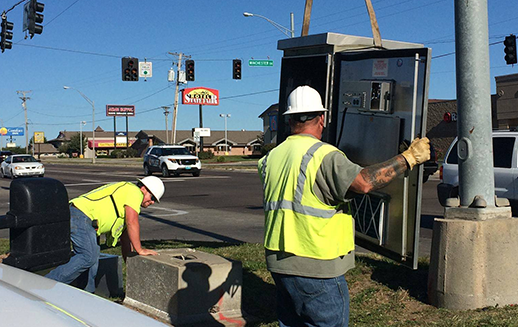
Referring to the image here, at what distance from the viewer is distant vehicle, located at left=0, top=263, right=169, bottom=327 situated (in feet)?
6.84

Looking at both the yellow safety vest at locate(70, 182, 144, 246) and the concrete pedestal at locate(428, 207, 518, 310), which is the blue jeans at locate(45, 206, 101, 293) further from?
the concrete pedestal at locate(428, 207, 518, 310)

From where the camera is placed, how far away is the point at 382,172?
335 cm

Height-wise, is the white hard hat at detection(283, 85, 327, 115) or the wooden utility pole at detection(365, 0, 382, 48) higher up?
the wooden utility pole at detection(365, 0, 382, 48)

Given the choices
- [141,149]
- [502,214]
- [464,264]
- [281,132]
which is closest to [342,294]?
[464,264]

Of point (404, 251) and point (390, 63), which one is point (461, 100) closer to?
point (390, 63)

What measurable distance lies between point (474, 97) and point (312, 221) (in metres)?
2.62

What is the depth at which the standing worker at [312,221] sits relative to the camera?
3.22 metres

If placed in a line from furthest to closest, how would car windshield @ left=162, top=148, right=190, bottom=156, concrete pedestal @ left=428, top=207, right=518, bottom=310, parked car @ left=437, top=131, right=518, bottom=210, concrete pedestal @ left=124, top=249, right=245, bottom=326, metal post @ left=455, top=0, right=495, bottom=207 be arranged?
1. car windshield @ left=162, top=148, right=190, bottom=156
2. parked car @ left=437, top=131, right=518, bottom=210
3. concrete pedestal @ left=124, top=249, right=245, bottom=326
4. metal post @ left=455, top=0, right=495, bottom=207
5. concrete pedestal @ left=428, top=207, right=518, bottom=310

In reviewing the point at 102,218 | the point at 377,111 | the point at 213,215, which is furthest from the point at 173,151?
the point at 377,111

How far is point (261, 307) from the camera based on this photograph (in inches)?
234

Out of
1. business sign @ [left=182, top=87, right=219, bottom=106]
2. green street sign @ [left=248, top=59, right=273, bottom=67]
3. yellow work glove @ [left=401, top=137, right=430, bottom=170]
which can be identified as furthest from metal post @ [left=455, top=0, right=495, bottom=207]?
business sign @ [left=182, top=87, right=219, bottom=106]

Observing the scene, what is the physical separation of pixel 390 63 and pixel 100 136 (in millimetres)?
142422

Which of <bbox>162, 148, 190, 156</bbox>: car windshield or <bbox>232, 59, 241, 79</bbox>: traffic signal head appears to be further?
<bbox>232, 59, 241, 79</bbox>: traffic signal head

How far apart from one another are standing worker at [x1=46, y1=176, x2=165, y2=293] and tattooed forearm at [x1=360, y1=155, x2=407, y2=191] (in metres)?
2.73
